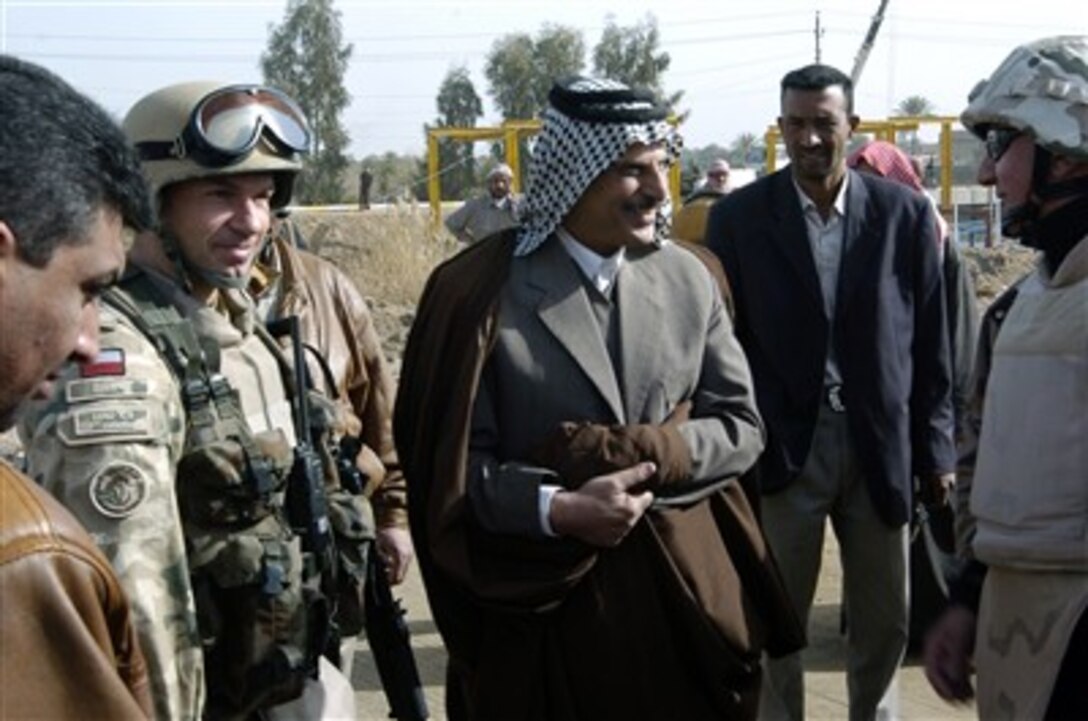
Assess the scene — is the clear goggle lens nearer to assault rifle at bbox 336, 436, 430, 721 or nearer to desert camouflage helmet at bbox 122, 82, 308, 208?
desert camouflage helmet at bbox 122, 82, 308, 208

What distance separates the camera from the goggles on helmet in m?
3.29

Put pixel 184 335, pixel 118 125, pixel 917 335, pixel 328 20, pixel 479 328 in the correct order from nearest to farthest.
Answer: pixel 118 125 → pixel 184 335 → pixel 479 328 → pixel 917 335 → pixel 328 20

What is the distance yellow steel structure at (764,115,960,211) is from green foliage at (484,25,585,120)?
43827mm

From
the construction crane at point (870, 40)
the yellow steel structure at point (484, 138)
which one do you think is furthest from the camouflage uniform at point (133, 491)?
the construction crane at point (870, 40)

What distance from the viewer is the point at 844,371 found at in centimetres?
516

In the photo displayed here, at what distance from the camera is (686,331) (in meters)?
3.91

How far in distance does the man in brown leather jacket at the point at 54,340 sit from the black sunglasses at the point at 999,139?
6.45 feet

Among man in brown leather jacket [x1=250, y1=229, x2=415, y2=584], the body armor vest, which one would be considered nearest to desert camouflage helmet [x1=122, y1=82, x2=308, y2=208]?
the body armor vest

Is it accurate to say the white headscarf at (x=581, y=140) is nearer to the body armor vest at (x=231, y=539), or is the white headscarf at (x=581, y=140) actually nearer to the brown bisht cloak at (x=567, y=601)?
the brown bisht cloak at (x=567, y=601)

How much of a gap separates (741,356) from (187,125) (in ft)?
4.69

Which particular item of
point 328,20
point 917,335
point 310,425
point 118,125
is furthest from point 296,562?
point 328,20

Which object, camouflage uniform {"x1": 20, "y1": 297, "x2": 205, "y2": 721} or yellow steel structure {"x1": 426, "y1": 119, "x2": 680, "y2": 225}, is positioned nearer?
camouflage uniform {"x1": 20, "y1": 297, "x2": 205, "y2": 721}

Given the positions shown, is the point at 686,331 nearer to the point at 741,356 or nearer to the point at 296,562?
the point at 741,356

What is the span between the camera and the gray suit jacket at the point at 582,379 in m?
3.75
